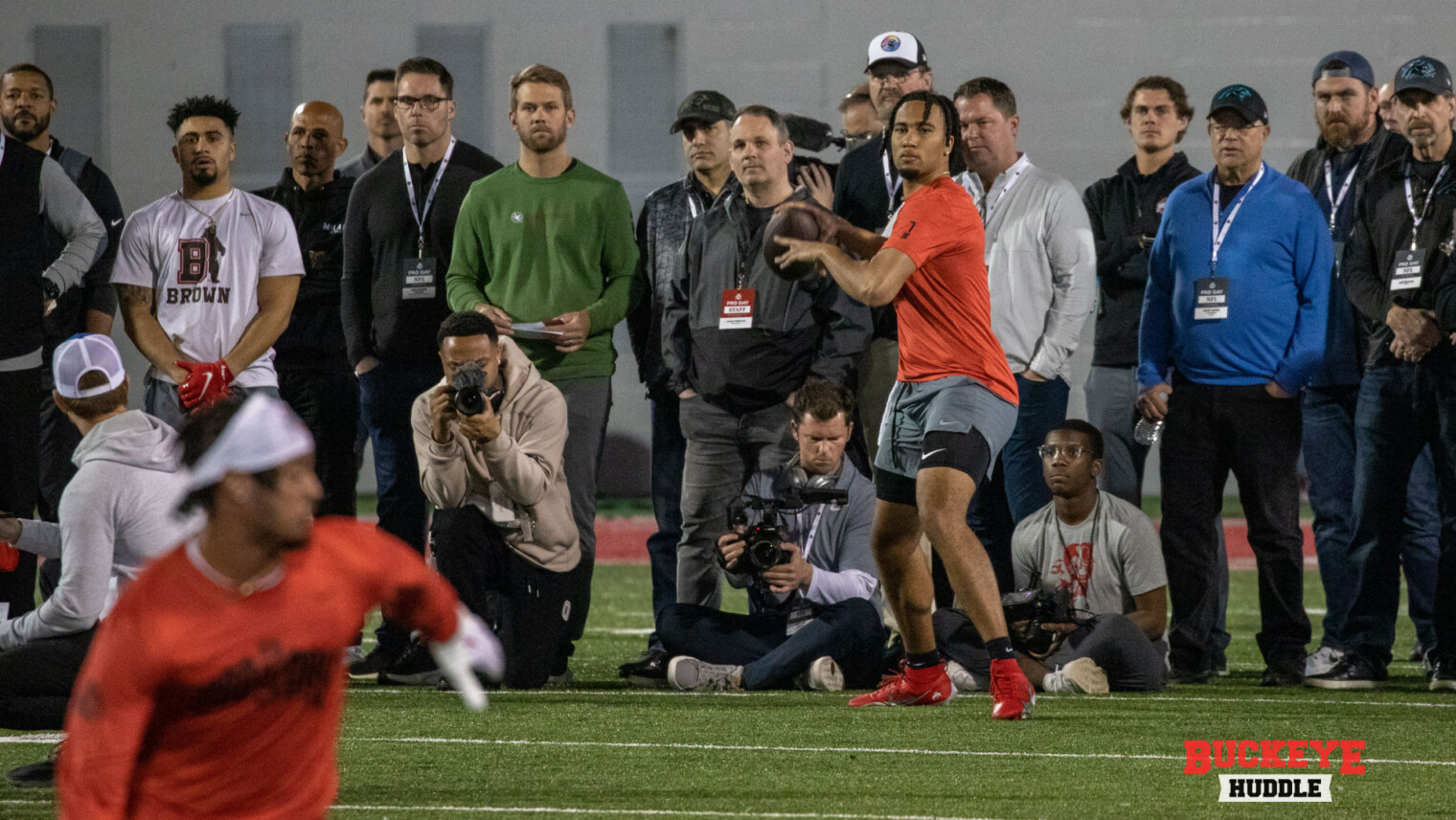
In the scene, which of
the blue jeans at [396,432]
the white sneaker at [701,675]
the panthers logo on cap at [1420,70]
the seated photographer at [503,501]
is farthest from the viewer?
the blue jeans at [396,432]

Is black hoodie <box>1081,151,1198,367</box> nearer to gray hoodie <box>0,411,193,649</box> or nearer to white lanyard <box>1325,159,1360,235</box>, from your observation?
white lanyard <box>1325,159,1360,235</box>

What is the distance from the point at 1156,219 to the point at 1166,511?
4.68ft

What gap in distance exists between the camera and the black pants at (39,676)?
480 cm

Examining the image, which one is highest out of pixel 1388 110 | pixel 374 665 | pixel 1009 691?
pixel 1388 110

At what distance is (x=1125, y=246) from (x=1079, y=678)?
2126mm

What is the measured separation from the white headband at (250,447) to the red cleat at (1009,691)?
3.34 meters

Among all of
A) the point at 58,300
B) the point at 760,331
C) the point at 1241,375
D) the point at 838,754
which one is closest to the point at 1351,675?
the point at 1241,375

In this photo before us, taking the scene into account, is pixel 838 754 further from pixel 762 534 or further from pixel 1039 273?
pixel 1039 273

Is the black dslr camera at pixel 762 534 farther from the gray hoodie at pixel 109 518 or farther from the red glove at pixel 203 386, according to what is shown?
the gray hoodie at pixel 109 518

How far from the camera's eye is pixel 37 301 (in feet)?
23.8

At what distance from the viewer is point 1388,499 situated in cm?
706

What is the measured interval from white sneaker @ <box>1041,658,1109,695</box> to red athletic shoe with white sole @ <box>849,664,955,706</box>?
2.44ft

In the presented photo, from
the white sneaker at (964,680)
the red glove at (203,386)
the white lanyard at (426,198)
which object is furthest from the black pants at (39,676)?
Answer: the white sneaker at (964,680)

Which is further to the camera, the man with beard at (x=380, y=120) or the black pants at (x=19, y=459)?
the man with beard at (x=380, y=120)
